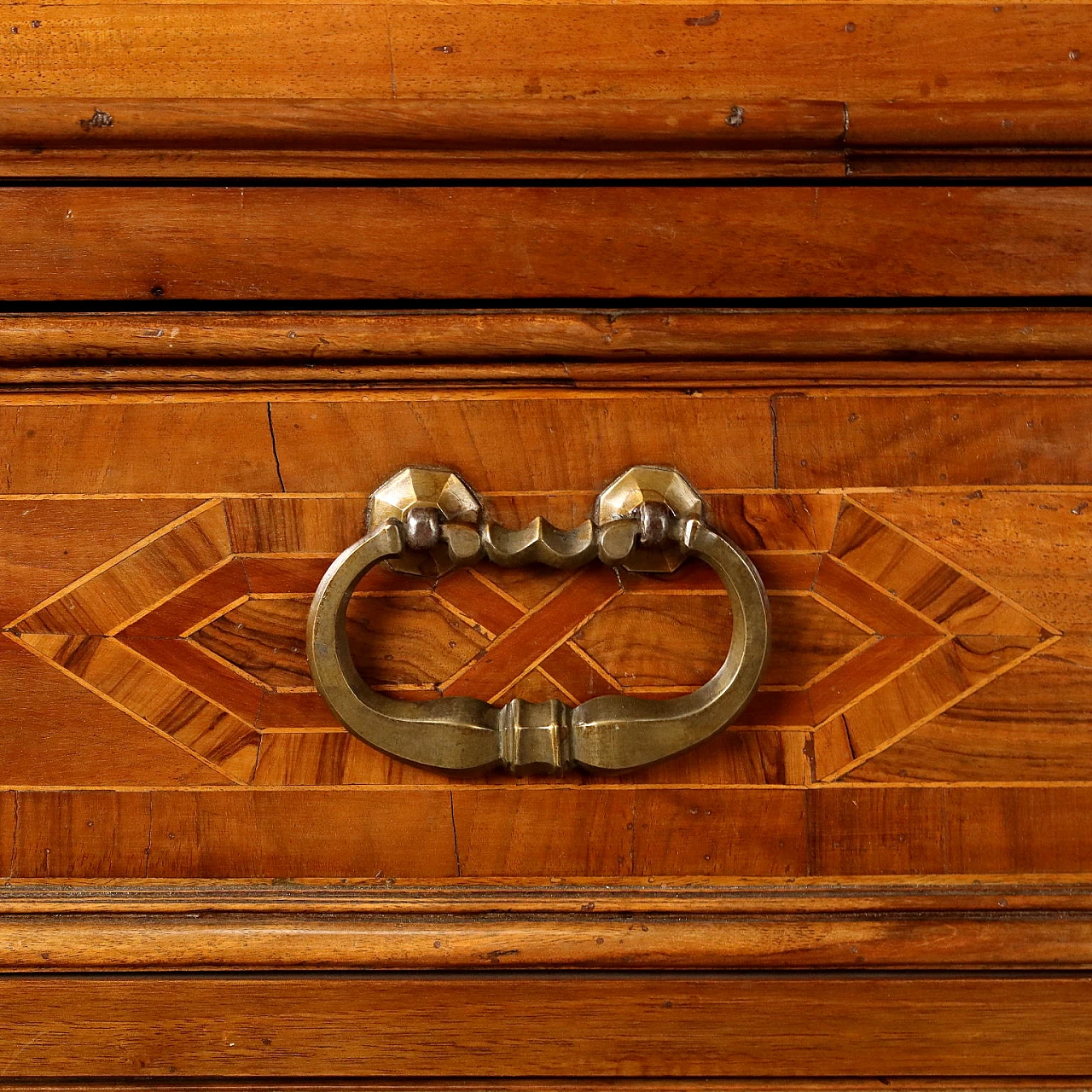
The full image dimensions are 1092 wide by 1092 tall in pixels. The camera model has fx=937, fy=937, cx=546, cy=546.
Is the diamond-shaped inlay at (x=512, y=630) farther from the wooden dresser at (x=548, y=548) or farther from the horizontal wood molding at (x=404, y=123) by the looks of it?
the horizontal wood molding at (x=404, y=123)

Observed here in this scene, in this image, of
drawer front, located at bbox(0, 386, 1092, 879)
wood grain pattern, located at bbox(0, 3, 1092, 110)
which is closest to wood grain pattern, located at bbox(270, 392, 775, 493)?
drawer front, located at bbox(0, 386, 1092, 879)

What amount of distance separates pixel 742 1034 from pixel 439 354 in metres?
0.32

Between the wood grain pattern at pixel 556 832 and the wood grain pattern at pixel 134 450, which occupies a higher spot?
the wood grain pattern at pixel 134 450

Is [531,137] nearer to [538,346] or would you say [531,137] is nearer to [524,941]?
[538,346]

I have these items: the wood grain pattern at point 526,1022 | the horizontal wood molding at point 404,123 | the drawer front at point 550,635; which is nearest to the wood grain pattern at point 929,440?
the drawer front at point 550,635

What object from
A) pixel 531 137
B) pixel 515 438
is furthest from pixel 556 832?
pixel 531 137

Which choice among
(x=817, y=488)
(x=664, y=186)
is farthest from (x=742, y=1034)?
(x=664, y=186)

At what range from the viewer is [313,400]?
0.39 m

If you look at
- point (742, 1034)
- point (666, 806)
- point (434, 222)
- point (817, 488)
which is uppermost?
point (434, 222)

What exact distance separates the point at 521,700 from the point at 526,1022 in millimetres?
146

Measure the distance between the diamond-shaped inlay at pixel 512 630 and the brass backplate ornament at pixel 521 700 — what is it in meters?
0.02

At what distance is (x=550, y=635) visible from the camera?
1.31ft

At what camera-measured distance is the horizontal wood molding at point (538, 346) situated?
1.24 ft

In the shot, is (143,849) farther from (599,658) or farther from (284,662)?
(599,658)
